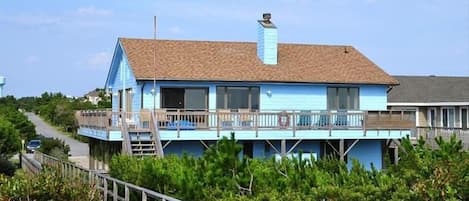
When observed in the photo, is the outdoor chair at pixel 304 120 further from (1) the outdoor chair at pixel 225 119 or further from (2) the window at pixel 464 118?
(2) the window at pixel 464 118

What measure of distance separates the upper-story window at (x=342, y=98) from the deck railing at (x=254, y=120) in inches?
91.6

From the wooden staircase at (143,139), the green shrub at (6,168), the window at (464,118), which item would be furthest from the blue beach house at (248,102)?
the window at (464,118)

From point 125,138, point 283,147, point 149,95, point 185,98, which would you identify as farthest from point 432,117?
point 125,138

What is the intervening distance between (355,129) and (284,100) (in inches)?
139

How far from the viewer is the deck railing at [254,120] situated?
90.5 ft

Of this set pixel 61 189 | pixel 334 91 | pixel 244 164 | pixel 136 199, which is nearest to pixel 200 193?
pixel 244 164

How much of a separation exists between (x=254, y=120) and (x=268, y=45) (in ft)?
17.5

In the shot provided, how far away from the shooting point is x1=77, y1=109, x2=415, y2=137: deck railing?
27.6m

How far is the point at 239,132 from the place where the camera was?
28.4 metres

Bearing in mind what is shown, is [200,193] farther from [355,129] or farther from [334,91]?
[334,91]

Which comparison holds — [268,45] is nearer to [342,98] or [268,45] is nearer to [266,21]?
[266,21]

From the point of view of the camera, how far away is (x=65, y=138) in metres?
83.1

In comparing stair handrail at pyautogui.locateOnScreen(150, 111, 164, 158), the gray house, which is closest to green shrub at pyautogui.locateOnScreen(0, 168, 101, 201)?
stair handrail at pyautogui.locateOnScreen(150, 111, 164, 158)

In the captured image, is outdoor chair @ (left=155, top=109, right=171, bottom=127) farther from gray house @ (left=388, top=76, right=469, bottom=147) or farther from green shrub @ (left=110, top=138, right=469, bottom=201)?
gray house @ (left=388, top=76, right=469, bottom=147)
